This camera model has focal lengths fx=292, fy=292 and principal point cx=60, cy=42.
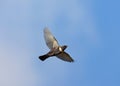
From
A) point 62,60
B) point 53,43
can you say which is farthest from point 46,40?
point 62,60

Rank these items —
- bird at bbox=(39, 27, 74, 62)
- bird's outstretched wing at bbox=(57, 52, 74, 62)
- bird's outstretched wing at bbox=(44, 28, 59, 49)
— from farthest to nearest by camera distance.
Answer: bird's outstretched wing at bbox=(57, 52, 74, 62), bird's outstretched wing at bbox=(44, 28, 59, 49), bird at bbox=(39, 27, 74, 62)

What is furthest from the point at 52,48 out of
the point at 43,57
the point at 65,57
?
the point at 65,57

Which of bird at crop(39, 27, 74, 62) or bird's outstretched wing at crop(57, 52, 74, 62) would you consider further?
bird's outstretched wing at crop(57, 52, 74, 62)

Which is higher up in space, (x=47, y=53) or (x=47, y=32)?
(x=47, y=32)

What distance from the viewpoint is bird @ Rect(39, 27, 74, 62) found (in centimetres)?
1806

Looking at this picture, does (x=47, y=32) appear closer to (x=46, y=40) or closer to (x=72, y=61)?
(x=46, y=40)

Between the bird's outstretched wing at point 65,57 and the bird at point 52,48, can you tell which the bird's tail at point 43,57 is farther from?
the bird's outstretched wing at point 65,57

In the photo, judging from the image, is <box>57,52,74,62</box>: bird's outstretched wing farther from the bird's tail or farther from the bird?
the bird's tail

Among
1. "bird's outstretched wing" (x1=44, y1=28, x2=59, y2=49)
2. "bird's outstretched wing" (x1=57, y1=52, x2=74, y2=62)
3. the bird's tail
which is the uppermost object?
"bird's outstretched wing" (x1=44, y1=28, x2=59, y2=49)

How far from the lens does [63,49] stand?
17.9 meters

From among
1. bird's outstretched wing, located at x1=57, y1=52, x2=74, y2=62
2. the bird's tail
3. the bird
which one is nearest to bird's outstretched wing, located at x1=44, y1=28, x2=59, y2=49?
the bird

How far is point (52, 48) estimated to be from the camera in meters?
18.4

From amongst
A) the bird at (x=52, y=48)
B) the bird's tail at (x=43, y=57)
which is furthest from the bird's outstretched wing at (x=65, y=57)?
the bird's tail at (x=43, y=57)

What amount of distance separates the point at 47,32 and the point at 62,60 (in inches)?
81.5
